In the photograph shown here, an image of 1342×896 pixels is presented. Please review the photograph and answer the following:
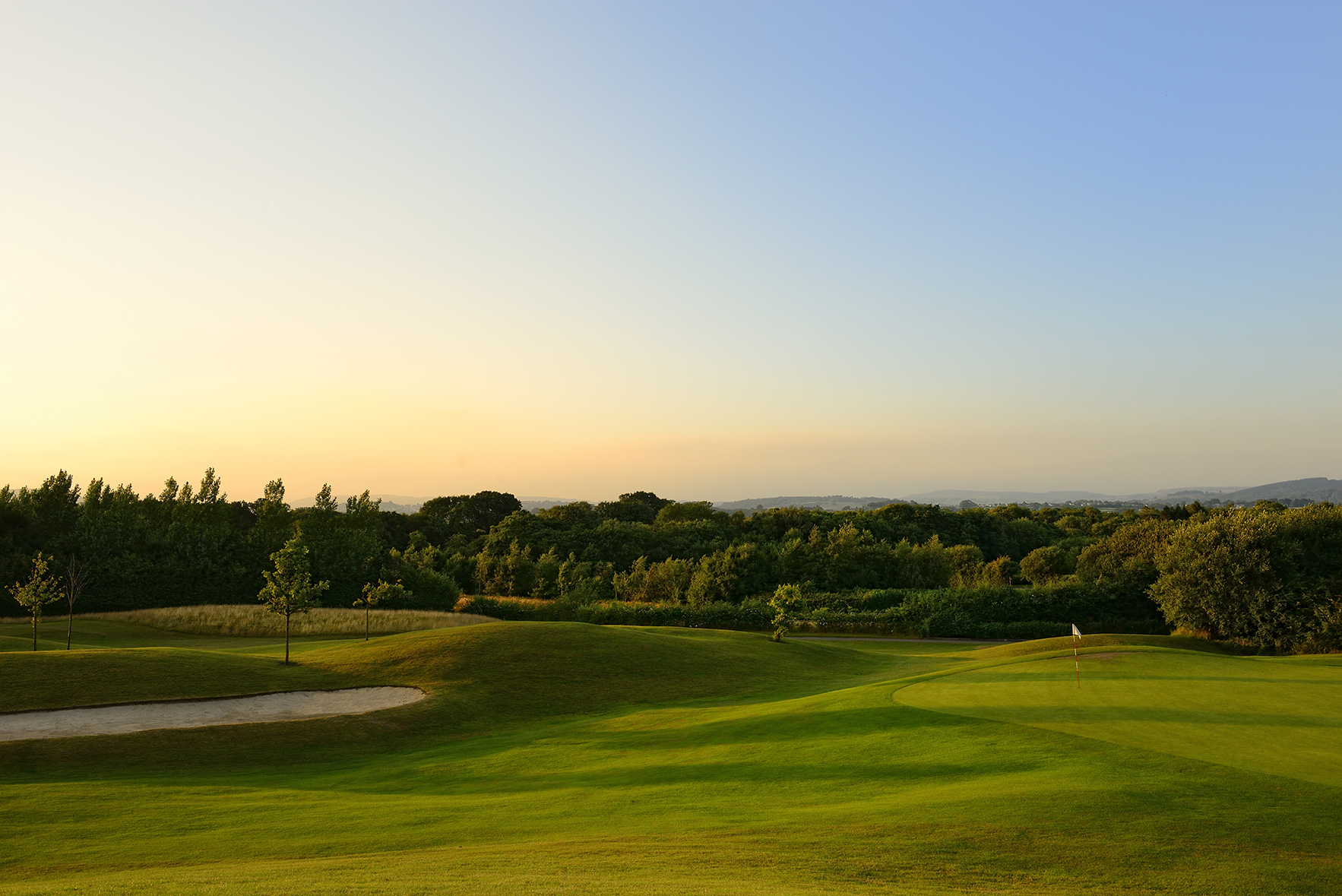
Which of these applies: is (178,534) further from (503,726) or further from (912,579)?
(912,579)

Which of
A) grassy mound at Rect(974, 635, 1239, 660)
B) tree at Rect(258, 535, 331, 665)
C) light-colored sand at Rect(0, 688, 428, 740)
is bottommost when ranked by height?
grassy mound at Rect(974, 635, 1239, 660)

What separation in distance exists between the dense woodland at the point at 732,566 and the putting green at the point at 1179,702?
14753mm

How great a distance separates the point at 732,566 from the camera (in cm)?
6800

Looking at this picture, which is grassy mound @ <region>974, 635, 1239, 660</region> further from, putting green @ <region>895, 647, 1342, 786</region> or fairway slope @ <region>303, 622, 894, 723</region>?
fairway slope @ <region>303, 622, 894, 723</region>

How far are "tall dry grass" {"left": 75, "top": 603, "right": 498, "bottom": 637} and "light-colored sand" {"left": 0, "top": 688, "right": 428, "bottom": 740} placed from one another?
21823 millimetres

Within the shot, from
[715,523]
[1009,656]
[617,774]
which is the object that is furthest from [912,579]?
[617,774]

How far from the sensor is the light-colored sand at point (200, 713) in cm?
2092

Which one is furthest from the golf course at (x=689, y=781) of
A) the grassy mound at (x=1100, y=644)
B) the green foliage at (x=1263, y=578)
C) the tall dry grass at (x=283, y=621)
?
the tall dry grass at (x=283, y=621)

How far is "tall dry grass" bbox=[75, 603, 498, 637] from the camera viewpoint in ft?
160

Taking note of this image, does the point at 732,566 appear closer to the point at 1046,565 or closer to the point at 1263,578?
the point at 1046,565

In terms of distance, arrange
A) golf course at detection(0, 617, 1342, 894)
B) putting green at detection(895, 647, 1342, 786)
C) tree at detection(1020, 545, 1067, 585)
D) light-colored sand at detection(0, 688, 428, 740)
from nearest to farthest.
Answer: golf course at detection(0, 617, 1342, 894) → putting green at detection(895, 647, 1342, 786) → light-colored sand at detection(0, 688, 428, 740) → tree at detection(1020, 545, 1067, 585)

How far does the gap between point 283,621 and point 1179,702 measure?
4721 centimetres

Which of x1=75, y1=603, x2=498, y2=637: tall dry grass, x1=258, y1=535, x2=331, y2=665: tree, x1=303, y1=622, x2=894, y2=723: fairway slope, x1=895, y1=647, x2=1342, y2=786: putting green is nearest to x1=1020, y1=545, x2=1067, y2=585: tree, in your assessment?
x1=303, y1=622, x2=894, y2=723: fairway slope

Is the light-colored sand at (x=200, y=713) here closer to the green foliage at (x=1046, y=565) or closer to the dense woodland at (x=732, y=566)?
the dense woodland at (x=732, y=566)
